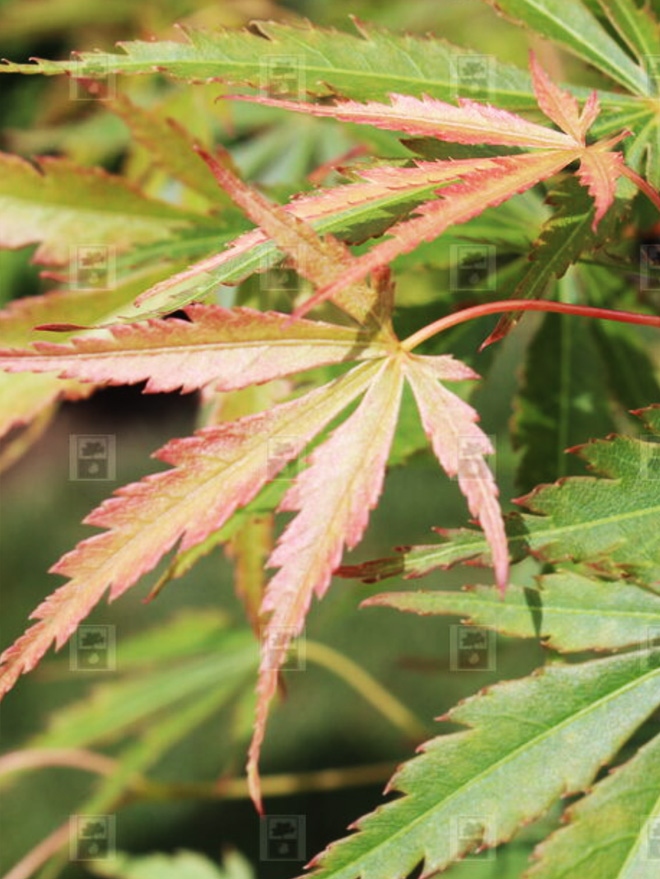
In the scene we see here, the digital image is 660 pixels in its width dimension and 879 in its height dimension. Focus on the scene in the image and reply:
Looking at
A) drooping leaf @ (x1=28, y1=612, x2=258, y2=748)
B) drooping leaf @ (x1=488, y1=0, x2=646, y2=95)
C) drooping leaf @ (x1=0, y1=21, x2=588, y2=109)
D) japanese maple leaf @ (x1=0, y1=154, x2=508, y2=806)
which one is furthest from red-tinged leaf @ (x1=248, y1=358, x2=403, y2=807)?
drooping leaf @ (x1=28, y1=612, x2=258, y2=748)

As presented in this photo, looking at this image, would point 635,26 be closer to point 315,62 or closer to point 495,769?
point 315,62

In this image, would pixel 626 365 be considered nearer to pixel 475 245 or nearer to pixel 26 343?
pixel 475 245

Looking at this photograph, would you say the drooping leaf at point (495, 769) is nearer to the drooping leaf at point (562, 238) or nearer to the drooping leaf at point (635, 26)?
the drooping leaf at point (562, 238)

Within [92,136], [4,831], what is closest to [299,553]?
[92,136]

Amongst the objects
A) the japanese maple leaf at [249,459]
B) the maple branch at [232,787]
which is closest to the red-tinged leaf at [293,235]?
the japanese maple leaf at [249,459]

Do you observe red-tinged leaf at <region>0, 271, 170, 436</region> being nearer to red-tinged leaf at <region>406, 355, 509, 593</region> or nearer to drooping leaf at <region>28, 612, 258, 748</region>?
red-tinged leaf at <region>406, 355, 509, 593</region>

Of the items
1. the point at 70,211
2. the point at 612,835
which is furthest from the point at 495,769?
the point at 70,211
